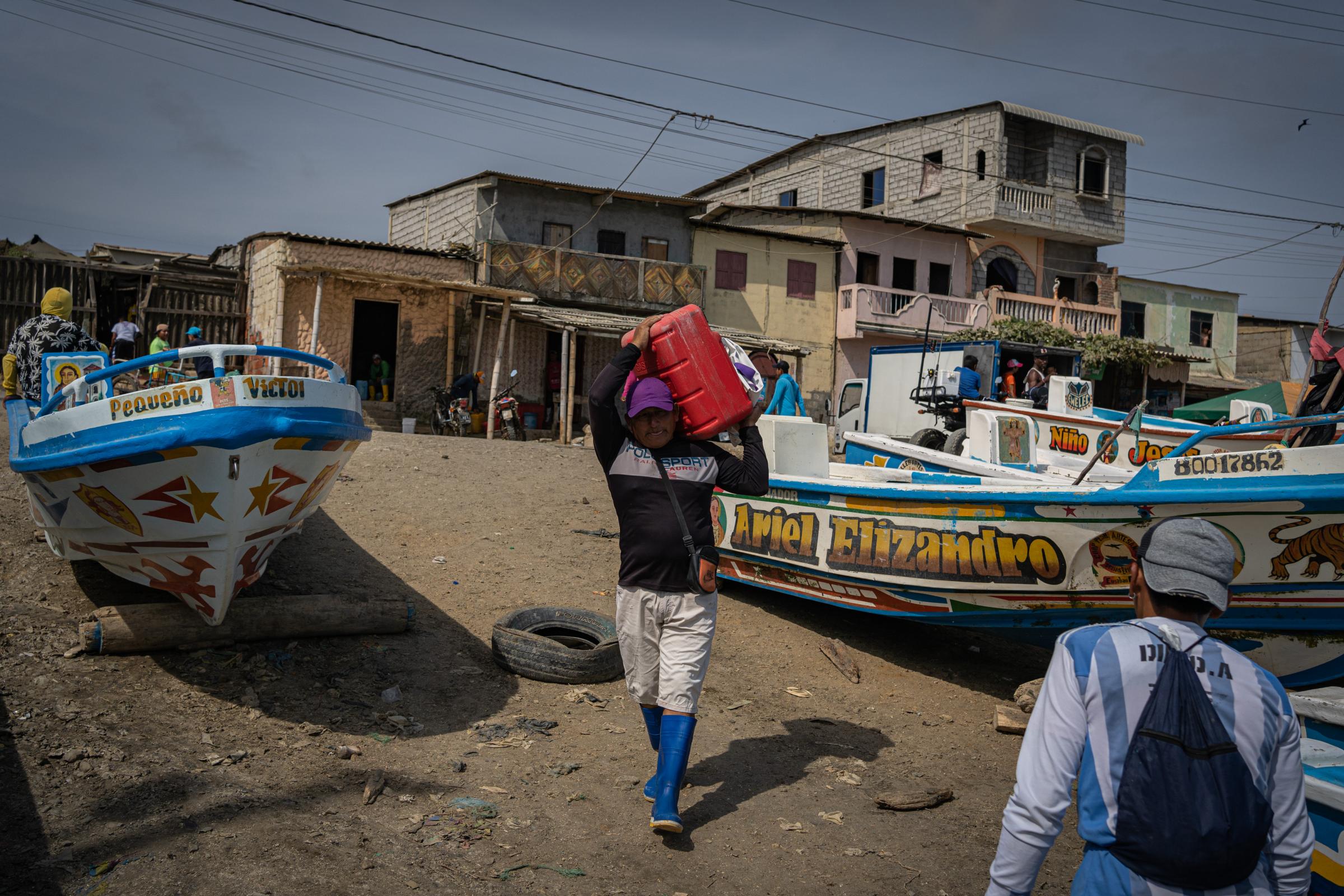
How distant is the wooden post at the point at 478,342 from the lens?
69.5 ft

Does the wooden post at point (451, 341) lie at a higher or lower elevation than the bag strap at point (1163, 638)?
higher

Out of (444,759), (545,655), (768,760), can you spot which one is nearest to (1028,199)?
(545,655)

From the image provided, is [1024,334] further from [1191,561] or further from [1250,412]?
[1191,561]

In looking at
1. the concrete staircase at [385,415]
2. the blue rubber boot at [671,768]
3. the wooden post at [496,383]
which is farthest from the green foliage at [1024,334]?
the blue rubber boot at [671,768]

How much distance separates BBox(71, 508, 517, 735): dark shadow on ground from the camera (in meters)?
4.74

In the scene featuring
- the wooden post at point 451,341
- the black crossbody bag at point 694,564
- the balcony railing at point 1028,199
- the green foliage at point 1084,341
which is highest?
the balcony railing at point 1028,199

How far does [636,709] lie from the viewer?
207 inches

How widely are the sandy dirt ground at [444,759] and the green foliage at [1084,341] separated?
20.0m

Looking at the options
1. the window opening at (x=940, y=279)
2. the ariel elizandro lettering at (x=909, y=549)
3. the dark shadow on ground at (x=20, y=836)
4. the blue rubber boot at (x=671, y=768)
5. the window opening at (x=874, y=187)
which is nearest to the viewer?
the dark shadow on ground at (x=20, y=836)

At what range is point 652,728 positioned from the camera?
13.5 ft

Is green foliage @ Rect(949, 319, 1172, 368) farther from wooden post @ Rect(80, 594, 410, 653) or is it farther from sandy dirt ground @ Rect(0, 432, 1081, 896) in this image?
wooden post @ Rect(80, 594, 410, 653)

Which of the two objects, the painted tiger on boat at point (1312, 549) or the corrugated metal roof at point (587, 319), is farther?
the corrugated metal roof at point (587, 319)

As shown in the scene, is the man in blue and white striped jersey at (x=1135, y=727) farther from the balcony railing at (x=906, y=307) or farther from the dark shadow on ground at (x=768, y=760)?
the balcony railing at (x=906, y=307)

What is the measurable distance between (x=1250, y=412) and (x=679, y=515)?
31.6ft
